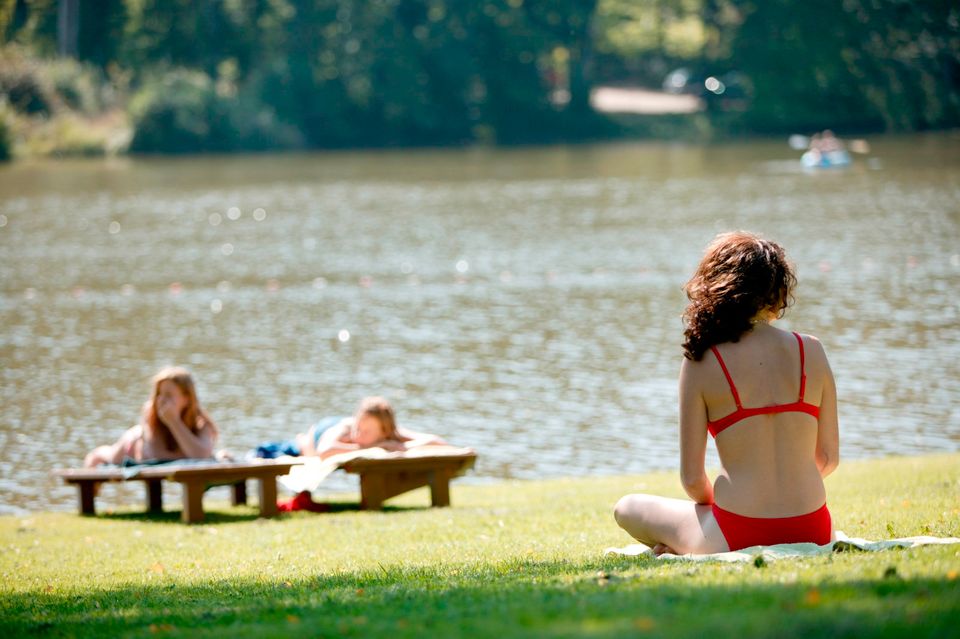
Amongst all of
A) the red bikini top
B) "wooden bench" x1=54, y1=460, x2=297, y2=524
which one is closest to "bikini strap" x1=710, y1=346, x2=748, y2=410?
the red bikini top

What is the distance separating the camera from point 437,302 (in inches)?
1084

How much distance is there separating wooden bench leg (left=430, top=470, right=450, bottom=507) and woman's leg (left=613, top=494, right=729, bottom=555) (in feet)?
16.9

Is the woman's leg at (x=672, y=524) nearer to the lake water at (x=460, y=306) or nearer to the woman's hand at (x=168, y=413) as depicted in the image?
the woman's hand at (x=168, y=413)

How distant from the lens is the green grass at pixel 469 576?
4535 mm

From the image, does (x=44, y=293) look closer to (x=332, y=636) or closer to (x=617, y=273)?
(x=617, y=273)

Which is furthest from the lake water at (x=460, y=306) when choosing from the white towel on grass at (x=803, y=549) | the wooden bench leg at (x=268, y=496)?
the white towel on grass at (x=803, y=549)

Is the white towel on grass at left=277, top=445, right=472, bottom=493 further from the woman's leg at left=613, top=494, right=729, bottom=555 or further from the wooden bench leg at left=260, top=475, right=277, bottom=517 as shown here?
the woman's leg at left=613, top=494, right=729, bottom=555

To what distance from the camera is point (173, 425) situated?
39.2 feet

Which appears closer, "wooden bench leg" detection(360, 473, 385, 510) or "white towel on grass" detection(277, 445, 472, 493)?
"white towel on grass" detection(277, 445, 472, 493)

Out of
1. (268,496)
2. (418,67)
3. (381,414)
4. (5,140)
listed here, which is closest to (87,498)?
(268,496)

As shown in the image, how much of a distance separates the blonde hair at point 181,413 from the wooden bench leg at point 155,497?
415 millimetres

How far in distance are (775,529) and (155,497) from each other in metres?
7.75

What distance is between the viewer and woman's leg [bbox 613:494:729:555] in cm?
619

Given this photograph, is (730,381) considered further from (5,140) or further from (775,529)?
(5,140)
